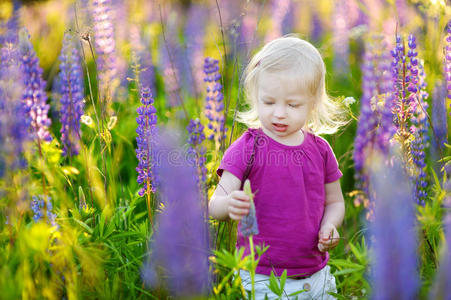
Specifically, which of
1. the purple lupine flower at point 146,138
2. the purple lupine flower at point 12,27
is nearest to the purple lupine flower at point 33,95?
the purple lupine flower at point 146,138

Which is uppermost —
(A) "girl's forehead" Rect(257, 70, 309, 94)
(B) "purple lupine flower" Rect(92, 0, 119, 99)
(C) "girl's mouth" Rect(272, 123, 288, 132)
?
(B) "purple lupine flower" Rect(92, 0, 119, 99)

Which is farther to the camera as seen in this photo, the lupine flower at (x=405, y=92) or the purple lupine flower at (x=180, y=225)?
the lupine flower at (x=405, y=92)

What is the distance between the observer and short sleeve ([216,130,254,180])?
2082mm

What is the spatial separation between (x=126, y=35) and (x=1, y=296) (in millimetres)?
4719

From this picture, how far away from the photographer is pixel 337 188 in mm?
2297

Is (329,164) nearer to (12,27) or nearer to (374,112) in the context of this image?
(374,112)

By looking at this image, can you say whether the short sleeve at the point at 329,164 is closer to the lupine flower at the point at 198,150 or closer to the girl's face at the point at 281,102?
the girl's face at the point at 281,102

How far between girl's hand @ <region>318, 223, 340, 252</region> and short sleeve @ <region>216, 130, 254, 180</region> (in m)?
0.40

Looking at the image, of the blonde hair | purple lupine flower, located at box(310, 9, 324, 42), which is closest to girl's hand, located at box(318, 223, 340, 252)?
the blonde hair

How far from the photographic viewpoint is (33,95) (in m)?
2.10

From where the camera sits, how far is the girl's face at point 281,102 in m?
2.01

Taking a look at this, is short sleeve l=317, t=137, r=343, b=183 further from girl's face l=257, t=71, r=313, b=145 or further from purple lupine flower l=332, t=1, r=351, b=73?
purple lupine flower l=332, t=1, r=351, b=73

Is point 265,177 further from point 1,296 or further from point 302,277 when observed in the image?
point 1,296

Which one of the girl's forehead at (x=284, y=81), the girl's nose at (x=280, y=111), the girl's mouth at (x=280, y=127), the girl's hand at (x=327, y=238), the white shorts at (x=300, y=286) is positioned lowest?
the white shorts at (x=300, y=286)
